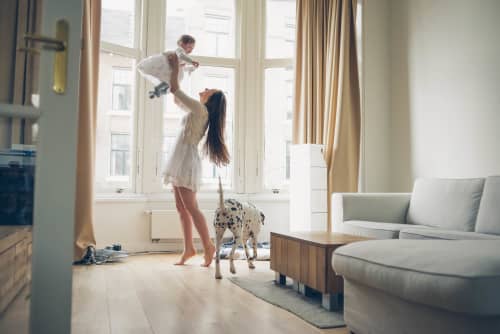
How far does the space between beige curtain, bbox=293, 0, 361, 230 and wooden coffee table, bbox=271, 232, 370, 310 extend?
182 cm

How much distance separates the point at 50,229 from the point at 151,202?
11.9 feet

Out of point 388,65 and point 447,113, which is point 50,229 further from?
point 388,65

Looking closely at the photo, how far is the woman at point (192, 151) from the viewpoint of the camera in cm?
363

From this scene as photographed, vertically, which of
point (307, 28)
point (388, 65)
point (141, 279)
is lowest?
point (141, 279)

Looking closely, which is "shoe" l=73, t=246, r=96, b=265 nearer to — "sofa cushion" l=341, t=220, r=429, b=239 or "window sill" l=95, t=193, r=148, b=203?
"window sill" l=95, t=193, r=148, b=203

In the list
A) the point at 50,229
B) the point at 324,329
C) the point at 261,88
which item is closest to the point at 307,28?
the point at 261,88

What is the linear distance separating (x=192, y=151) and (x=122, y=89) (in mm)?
1426

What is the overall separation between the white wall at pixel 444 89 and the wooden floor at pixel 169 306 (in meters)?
1.95

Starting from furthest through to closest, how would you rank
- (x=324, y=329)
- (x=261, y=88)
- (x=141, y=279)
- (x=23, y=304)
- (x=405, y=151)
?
(x=261, y=88) → (x=405, y=151) → (x=141, y=279) → (x=324, y=329) → (x=23, y=304)

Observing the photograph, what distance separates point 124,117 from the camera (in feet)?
15.2

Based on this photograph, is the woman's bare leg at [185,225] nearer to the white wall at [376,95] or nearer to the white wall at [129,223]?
the white wall at [129,223]

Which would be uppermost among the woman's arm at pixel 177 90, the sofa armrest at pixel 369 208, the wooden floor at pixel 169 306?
the woman's arm at pixel 177 90

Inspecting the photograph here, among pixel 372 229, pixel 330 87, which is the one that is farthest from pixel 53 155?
pixel 330 87

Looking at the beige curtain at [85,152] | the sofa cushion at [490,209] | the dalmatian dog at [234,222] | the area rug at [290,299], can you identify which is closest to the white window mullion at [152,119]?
the beige curtain at [85,152]
